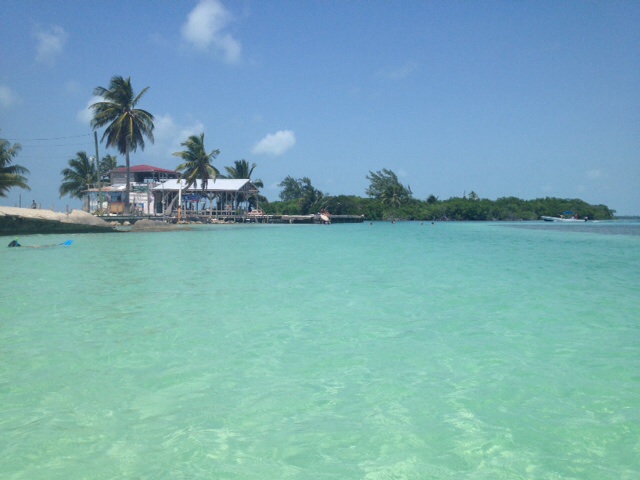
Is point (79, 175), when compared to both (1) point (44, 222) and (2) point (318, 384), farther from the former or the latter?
(2) point (318, 384)

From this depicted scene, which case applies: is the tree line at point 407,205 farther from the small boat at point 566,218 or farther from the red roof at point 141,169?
the red roof at point 141,169

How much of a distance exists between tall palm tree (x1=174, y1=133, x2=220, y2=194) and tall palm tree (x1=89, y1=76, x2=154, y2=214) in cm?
462

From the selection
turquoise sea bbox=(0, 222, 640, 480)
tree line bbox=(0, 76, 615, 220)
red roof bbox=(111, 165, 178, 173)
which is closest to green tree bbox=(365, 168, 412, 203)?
tree line bbox=(0, 76, 615, 220)

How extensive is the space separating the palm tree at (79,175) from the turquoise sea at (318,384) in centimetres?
4951

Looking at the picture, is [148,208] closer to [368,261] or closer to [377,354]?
[368,261]

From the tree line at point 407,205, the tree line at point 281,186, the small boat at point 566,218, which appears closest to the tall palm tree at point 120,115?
the tree line at point 281,186

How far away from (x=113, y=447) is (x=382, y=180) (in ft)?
286

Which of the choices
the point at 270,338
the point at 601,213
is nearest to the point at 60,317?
the point at 270,338

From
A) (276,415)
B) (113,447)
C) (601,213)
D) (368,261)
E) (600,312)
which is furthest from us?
(601,213)

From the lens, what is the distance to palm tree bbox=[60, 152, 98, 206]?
179 feet


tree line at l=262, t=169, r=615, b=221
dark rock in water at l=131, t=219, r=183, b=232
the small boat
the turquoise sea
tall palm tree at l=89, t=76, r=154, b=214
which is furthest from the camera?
the small boat

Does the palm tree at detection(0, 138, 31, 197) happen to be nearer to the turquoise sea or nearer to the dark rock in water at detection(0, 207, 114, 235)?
the dark rock in water at detection(0, 207, 114, 235)

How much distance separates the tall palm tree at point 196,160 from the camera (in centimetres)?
4700

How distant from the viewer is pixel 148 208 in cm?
5141
